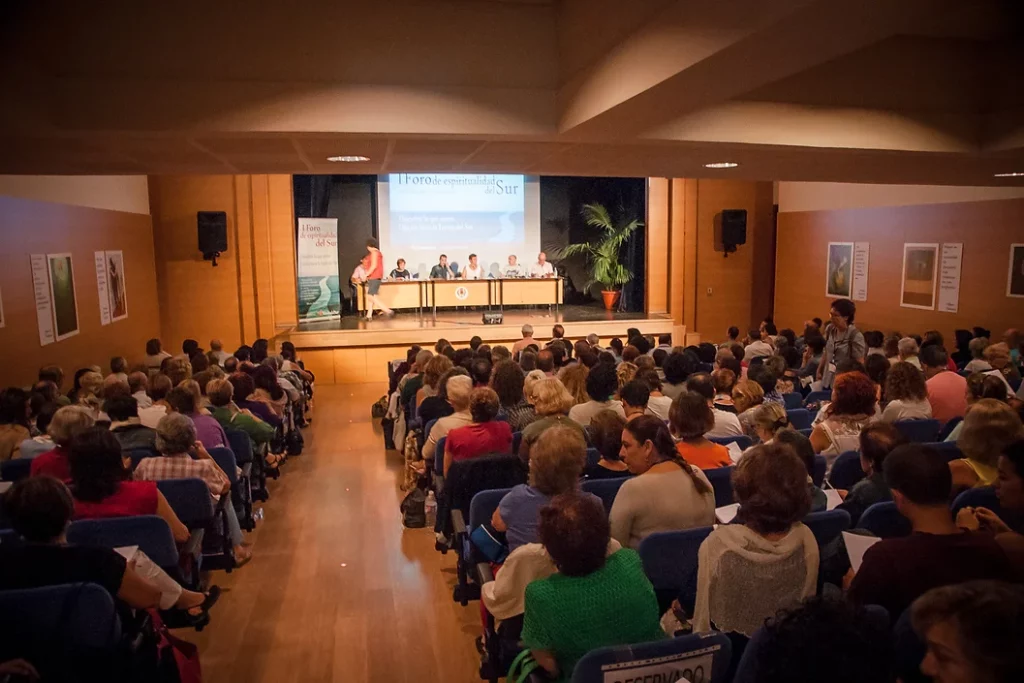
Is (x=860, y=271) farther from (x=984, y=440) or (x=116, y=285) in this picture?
(x=116, y=285)

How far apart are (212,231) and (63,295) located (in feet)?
11.1

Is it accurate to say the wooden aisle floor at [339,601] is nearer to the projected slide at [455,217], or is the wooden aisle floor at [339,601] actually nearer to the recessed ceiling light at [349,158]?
the recessed ceiling light at [349,158]

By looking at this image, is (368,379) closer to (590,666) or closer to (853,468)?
(853,468)

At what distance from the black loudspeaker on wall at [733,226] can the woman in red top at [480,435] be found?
30.7 ft

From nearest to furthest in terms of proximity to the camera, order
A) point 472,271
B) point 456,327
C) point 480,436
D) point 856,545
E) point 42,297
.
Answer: point 856,545
point 480,436
point 42,297
point 456,327
point 472,271

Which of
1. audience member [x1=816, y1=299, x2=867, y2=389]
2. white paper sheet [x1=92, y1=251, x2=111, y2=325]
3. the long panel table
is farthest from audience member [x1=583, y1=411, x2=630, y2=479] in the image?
the long panel table

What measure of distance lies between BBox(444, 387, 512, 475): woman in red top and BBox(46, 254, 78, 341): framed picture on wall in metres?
5.17

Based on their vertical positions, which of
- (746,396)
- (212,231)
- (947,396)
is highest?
(212,231)

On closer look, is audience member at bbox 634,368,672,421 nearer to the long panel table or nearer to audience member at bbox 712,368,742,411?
audience member at bbox 712,368,742,411

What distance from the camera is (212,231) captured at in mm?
10469

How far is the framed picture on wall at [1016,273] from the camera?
27.5 ft

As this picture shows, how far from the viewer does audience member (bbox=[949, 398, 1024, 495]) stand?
296 centimetres

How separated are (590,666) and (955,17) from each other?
3.66m

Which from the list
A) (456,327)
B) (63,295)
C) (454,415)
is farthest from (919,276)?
(63,295)
